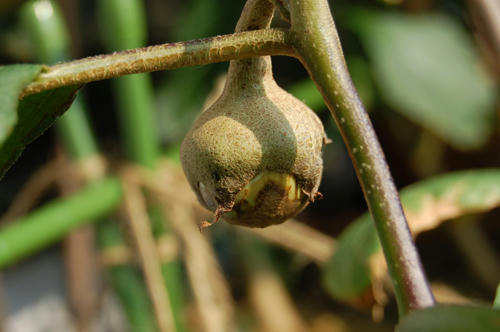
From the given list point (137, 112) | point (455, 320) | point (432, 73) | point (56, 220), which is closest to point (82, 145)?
point (137, 112)

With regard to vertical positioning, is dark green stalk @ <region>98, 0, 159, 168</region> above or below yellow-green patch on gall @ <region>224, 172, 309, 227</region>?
above

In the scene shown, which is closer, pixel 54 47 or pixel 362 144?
pixel 362 144

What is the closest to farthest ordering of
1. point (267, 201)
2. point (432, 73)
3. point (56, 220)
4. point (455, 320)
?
1. point (455, 320)
2. point (267, 201)
3. point (56, 220)
4. point (432, 73)

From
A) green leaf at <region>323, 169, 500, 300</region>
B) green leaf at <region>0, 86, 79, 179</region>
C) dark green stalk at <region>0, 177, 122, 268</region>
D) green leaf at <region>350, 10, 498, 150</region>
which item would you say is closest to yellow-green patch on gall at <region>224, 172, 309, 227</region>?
green leaf at <region>0, 86, 79, 179</region>

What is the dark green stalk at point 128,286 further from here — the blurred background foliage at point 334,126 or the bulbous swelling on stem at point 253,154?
the bulbous swelling on stem at point 253,154

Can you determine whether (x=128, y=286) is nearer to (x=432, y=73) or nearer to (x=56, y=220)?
(x=56, y=220)

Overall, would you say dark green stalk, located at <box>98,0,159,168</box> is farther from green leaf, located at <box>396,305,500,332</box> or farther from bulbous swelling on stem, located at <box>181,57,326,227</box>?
green leaf, located at <box>396,305,500,332</box>

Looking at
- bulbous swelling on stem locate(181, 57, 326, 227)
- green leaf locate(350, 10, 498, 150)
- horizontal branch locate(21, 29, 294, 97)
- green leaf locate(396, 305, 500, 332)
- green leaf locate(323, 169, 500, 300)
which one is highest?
green leaf locate(350, 10, 498, 150)
